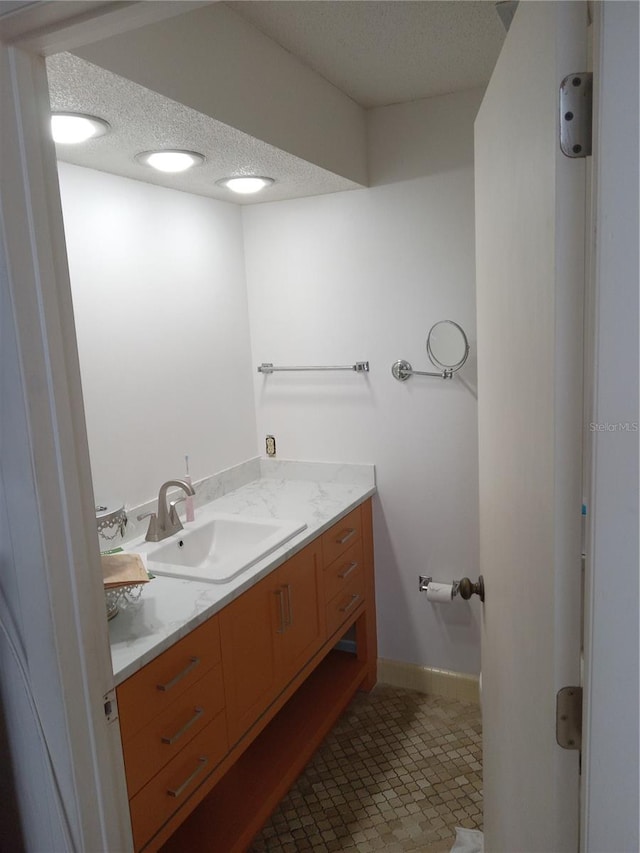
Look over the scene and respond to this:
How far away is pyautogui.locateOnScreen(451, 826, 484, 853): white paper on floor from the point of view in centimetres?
189

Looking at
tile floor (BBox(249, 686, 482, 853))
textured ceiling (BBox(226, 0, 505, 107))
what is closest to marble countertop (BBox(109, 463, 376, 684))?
tile floor (BBox(249, 686, 482, 853))

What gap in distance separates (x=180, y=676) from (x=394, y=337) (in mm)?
1589

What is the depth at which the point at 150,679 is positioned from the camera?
4.75ft

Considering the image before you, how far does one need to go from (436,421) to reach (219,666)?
134cm

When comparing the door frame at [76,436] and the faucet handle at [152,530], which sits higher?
the door frame at [76,436]

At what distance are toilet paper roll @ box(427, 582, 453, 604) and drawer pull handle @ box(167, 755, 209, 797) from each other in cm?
114

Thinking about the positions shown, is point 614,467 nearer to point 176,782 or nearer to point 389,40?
point 176,782

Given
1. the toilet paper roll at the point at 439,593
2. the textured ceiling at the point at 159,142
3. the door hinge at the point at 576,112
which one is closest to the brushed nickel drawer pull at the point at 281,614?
the toilet paper roll at the point at 439,593

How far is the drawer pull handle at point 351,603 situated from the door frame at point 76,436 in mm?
1335

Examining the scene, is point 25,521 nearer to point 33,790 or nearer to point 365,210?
point 33,790

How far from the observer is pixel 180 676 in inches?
60.8

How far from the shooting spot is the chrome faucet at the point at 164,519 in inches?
83.6

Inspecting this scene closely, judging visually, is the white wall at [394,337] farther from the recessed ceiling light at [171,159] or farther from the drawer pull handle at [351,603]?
the recessed ceiling light at [171,159]

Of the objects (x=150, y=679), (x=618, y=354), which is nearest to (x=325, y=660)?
(x=150, y=679)
